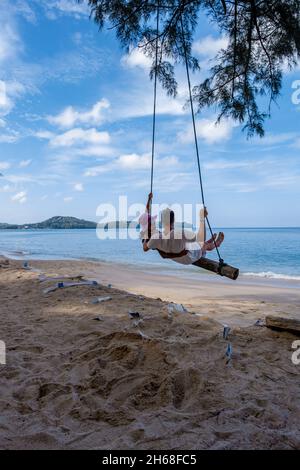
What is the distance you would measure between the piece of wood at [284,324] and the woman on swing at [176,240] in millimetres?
1036

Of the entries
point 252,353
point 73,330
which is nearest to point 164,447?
point 252,353

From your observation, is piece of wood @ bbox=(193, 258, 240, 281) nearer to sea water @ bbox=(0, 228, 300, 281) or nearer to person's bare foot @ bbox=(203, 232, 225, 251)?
person's bare foot @ bbox=(203, 232, 225, 251)

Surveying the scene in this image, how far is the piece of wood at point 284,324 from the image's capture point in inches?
145

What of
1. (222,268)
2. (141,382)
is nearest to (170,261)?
(222,268)

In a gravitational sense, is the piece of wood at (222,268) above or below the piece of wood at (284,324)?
above

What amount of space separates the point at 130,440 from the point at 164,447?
200mm

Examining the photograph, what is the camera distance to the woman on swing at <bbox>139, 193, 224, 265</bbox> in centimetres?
381

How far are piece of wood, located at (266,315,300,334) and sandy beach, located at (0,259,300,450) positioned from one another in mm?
77

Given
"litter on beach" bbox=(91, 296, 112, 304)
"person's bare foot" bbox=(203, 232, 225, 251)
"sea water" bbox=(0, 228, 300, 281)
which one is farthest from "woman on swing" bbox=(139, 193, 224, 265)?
"litter on beach" bbox=(91, 296, 112, 304)

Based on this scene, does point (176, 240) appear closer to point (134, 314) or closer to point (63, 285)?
point (134, 314)

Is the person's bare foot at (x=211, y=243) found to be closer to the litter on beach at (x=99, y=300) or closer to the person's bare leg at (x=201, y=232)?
the person's bare leg at (x=201, y=232)

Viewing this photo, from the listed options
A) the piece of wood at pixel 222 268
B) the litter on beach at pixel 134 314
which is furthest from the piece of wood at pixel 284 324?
the litter on beach at pixel 134 314
